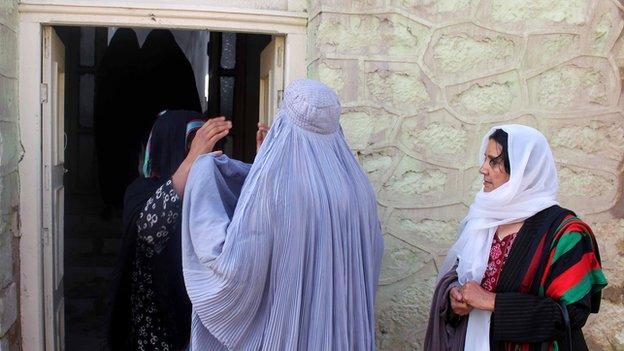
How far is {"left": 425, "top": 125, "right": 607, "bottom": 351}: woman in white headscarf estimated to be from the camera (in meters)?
2.25

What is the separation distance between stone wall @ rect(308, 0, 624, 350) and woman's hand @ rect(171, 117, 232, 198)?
3.19 ft

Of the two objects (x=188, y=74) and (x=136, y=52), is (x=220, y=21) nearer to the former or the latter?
(x=188, y=74)

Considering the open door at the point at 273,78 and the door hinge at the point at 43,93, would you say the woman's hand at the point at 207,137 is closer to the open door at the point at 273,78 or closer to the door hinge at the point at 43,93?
the open door at the point at 273,78

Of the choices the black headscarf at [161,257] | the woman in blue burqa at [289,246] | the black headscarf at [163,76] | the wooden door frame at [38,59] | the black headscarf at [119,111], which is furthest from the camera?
the black headscarf at [119,111]

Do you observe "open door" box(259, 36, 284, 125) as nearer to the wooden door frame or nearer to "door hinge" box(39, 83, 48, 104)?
the wooden door frame

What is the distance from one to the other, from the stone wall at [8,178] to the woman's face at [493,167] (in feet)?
6.49

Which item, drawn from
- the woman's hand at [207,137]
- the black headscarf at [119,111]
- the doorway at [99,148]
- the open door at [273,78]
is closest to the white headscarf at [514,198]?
the woman's hand at [207,137]

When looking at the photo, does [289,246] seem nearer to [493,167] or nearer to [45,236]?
[493,167]

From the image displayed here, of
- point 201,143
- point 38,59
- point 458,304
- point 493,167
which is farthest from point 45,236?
point 493,167

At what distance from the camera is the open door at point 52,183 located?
3.39m

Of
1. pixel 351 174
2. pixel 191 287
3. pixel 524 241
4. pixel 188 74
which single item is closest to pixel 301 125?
pixel 351 174

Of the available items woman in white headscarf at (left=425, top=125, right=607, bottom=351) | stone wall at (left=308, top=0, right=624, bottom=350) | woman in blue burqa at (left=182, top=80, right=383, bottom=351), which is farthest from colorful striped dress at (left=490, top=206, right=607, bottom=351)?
stone wall at (left=308, top=0, right=624, bottom=350)

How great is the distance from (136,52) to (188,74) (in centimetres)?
57

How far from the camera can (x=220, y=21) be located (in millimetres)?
3447
